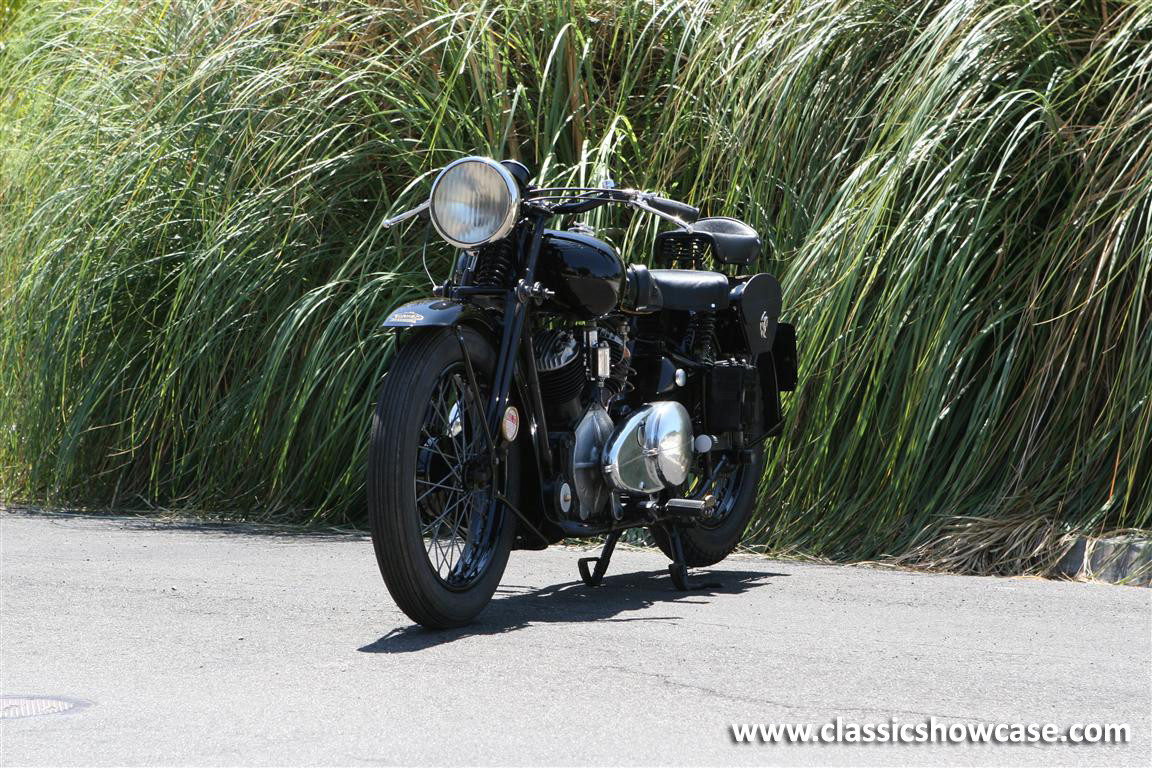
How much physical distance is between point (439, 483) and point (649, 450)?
84 cm

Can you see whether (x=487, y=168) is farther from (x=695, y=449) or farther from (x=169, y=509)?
(x=169, y=509)

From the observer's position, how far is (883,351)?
5688 mm

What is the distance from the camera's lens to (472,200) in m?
4.24

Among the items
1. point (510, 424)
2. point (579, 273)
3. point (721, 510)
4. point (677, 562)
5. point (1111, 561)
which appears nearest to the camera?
point (510, 424)

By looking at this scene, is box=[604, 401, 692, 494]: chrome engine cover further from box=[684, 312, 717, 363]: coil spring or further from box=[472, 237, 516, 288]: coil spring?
box=[472, 237, 516, 288]: coil spring

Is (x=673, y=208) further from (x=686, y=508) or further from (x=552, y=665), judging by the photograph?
(x=552, y=665)

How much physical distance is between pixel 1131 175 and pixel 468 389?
2.79 meters

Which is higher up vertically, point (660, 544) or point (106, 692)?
point (660, 544)

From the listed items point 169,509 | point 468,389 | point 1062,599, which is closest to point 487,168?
point 468,389

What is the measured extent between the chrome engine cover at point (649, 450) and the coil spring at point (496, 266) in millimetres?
639

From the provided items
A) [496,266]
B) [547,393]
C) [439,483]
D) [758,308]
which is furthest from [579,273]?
[758,308]

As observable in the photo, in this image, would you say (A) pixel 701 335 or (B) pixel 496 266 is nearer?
(B) pixel 496 266

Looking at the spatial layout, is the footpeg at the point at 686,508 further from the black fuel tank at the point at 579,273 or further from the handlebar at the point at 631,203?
the handlebar at the point at 631,203

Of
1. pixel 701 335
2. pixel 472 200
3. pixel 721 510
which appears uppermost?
pixel 472 200
